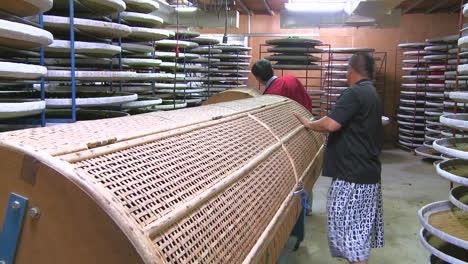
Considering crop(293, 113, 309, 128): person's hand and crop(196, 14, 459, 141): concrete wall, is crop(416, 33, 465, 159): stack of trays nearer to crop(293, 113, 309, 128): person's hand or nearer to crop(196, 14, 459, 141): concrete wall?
crop(196, 14, 459, 141): concrete wall

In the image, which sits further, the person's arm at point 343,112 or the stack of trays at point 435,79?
the stack of trays at point 435,79

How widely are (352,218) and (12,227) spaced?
1973 mm

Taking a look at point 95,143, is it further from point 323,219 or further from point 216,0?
point 216,0

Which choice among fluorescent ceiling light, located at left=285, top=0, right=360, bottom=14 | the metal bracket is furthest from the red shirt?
fluorescent ceiling light, located at left=285, top=0, right=360, bottom=14

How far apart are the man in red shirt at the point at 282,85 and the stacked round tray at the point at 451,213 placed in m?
1.74

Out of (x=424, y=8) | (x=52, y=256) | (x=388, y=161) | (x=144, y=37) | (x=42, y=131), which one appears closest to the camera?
(x=52, y=256)

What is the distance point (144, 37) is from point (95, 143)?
2425mm

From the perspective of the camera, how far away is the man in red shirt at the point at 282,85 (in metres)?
3.84

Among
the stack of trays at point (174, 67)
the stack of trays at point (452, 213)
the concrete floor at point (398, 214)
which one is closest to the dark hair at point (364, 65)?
the stack of trays at point (452, 213)

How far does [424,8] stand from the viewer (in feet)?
27.3

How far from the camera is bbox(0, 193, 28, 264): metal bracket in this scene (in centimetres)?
92

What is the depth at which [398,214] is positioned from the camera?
421cm

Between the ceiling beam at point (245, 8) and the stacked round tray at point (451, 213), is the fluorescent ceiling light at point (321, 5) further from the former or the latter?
the stacked round tray at point (451, 213)

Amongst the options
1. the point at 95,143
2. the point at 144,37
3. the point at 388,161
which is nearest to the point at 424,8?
the point at 388,161
